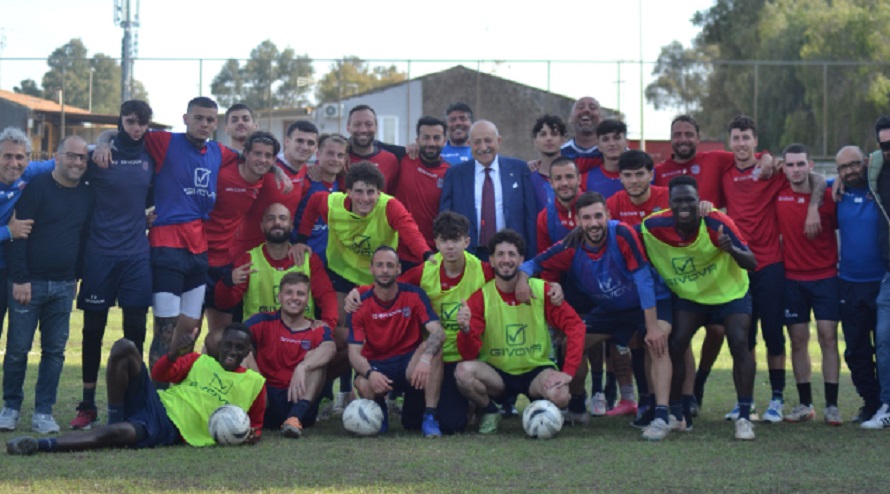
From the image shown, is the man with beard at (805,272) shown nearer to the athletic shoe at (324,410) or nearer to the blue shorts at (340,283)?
the blue shorts at (340,283)

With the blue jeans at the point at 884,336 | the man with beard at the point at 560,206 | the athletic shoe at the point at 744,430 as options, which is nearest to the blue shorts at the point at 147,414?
the man with beard at the point at 560,206

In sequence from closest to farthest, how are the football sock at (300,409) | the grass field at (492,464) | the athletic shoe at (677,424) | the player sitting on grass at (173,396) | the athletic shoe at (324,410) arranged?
the grass field at (492,464), the player sitting on grass at (173,396), the football sock at (300,409), the athletic shoe at (677,424), the athletic shoe at (324,410)

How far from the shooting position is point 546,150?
9.64 metres

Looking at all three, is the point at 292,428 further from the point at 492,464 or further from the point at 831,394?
the point at 831,394

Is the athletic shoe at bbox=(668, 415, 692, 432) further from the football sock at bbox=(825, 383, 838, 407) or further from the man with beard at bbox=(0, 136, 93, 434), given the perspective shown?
the man with beard at bbox=(0, 136, 93, 434)

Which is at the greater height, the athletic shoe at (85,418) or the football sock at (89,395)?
the football sock at (89,395)

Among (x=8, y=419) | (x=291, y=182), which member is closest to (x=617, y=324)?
(x=291, y=182)

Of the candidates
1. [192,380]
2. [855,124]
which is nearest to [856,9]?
[855,124]

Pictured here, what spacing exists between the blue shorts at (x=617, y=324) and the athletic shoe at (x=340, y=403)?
2212mm

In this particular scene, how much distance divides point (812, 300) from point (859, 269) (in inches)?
17.8

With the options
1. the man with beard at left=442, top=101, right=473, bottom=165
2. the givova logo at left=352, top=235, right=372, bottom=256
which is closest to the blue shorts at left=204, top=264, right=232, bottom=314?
the givova logo at left=352, top=235, right=372, bottom=256

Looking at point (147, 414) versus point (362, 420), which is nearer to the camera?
point (147, 414)

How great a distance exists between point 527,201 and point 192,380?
324cm

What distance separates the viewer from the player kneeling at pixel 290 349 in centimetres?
840
